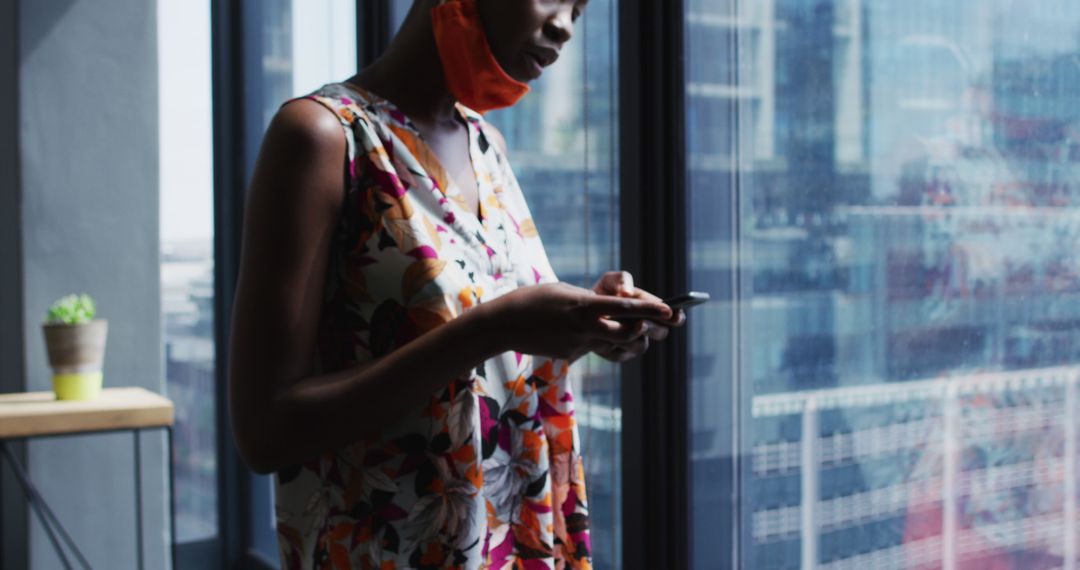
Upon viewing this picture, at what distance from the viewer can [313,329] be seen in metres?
0.91

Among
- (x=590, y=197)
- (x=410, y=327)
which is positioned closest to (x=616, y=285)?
(x=410, y=327)

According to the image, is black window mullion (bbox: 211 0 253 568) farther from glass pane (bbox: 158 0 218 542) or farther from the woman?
the woman

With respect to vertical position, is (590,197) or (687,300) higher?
(590,197)

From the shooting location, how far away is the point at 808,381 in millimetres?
1583

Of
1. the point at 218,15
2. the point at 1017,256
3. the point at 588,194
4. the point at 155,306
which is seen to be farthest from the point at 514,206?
the point at 218,15

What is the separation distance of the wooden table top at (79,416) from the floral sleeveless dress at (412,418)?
1.77m

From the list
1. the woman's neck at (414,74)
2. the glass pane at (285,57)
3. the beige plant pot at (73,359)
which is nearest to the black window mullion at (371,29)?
the glass pane at (285,57)

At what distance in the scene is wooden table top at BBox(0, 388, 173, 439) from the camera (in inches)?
98.8

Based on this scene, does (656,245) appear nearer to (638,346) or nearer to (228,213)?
(638,346)

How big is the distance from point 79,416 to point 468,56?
198cm

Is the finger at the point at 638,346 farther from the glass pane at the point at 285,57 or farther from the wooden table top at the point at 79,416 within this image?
the glass pane at the point at 285,57

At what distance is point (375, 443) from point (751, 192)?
37.0 inches

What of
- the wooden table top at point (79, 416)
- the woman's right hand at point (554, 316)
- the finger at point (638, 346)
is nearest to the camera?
the woman's right hand at point (554, 316)

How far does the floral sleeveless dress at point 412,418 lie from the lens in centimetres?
93
